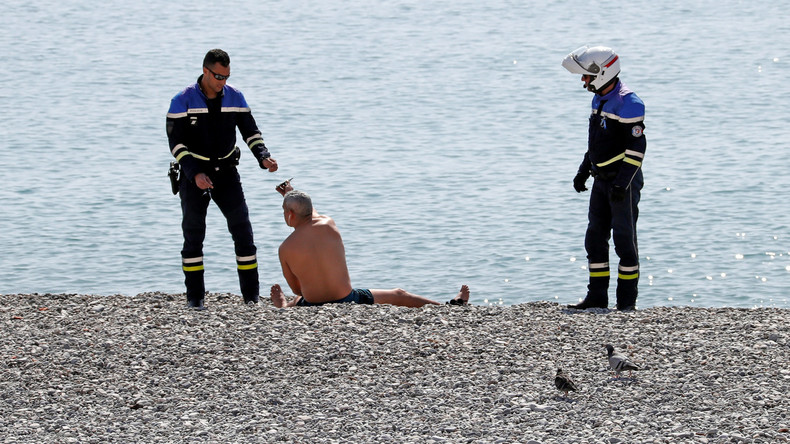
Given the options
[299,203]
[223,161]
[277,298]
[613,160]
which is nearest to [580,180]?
[613,160]

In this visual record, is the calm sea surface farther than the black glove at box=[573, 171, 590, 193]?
Yes

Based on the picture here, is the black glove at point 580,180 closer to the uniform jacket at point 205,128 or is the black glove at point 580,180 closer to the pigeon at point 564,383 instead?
the uniform jacket at point 205,128

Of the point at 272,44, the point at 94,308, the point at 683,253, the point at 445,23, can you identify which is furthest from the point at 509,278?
the point at 445,23

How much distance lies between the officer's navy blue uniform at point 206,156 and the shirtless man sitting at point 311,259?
537 millimetres

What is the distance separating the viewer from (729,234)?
53.3 feet

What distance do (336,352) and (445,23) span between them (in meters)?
28.6

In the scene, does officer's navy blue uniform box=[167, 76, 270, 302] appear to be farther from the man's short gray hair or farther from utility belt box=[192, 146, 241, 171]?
the man's short gray hair

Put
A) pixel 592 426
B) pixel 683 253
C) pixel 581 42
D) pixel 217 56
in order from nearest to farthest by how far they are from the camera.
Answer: pixel 592 426 < pixel 217 56 < pixel 683 253 < pixel 581 42

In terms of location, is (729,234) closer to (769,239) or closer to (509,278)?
(769,239)

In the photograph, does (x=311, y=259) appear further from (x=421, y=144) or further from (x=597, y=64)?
→ (x=421, y=144)

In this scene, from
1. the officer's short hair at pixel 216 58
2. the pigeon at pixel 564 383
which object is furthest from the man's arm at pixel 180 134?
the pigeon at pixel 564 383

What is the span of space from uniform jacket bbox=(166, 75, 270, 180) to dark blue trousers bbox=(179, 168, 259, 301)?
0.13 metres

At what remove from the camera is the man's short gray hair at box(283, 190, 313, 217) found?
949 centimetres

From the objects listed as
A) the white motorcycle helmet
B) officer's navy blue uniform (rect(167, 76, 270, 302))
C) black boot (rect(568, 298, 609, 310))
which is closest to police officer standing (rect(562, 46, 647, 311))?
the white motorcycle helmet
